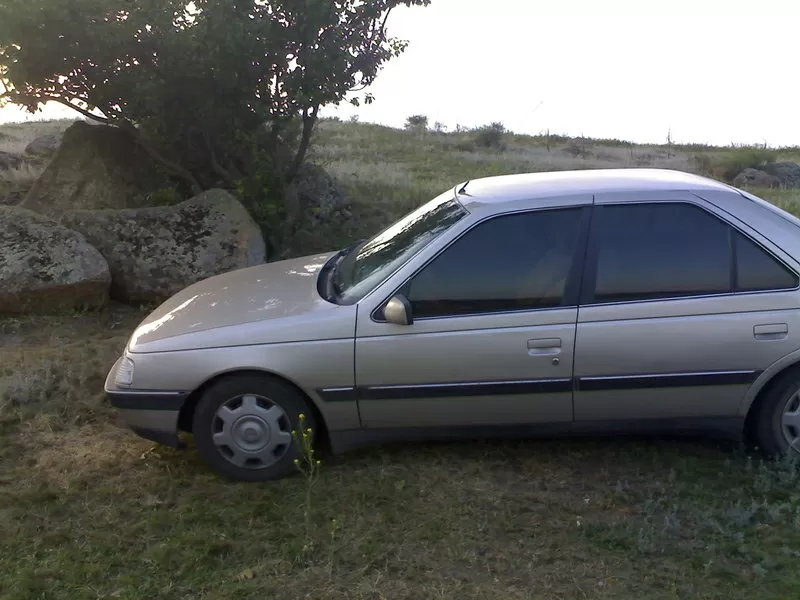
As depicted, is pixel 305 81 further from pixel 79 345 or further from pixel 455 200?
pixel 455 200

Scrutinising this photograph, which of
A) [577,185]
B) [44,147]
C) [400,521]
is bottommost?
[400,521]

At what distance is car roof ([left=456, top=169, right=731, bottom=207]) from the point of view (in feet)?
13.9

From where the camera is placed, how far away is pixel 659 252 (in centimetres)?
406

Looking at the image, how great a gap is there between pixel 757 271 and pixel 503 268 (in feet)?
4.25

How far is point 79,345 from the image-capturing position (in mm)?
6352

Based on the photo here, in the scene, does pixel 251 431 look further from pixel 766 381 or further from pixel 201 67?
pixel 201 67

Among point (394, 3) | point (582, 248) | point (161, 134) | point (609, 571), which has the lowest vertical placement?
point (609, 571)

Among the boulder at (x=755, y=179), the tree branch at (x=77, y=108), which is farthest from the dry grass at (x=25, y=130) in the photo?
the boulder at (x=755, y=179)

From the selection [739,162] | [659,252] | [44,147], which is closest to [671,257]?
[659,252]

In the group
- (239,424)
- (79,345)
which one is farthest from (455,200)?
(79,345)

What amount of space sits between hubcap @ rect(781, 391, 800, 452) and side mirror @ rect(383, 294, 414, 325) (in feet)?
6.58

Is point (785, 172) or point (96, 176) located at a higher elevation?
point (785, 172)

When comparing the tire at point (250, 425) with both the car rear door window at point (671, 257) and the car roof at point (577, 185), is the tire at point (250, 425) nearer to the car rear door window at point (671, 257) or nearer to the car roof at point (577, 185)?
the car roof at point (577, 185)

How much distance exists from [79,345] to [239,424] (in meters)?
2.86
